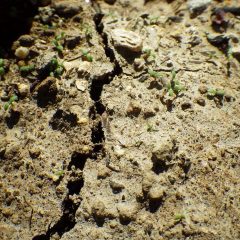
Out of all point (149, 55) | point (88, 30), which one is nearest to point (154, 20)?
point (149, 55)

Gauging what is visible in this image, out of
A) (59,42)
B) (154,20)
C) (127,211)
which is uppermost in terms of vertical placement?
(154,20)

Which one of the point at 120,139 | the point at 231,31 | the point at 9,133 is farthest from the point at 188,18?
the point at 9,133

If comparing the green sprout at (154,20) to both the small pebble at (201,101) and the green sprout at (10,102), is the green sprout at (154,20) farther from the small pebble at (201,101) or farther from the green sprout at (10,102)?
the green sprout at (10,102)

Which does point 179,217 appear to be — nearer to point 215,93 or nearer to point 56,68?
point 215,93

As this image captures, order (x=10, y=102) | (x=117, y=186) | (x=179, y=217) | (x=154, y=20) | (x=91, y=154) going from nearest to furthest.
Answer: (x=179, y=217), (x=117, y=186), (x=91, y=154), (x=10, y=102), (x=154, y=20)

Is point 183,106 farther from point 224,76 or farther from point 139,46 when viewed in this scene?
point 139,46

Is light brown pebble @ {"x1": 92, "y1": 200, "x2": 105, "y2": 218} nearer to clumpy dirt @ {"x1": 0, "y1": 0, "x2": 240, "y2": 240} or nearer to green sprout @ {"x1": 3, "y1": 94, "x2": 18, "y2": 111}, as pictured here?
clumpy dirt @ {"x1": 0, "y1": 0, "x2": 240, "y2": 240}

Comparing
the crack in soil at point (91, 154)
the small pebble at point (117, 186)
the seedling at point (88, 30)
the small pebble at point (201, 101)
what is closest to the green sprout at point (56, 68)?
the crack in soil at point (91, 154)
